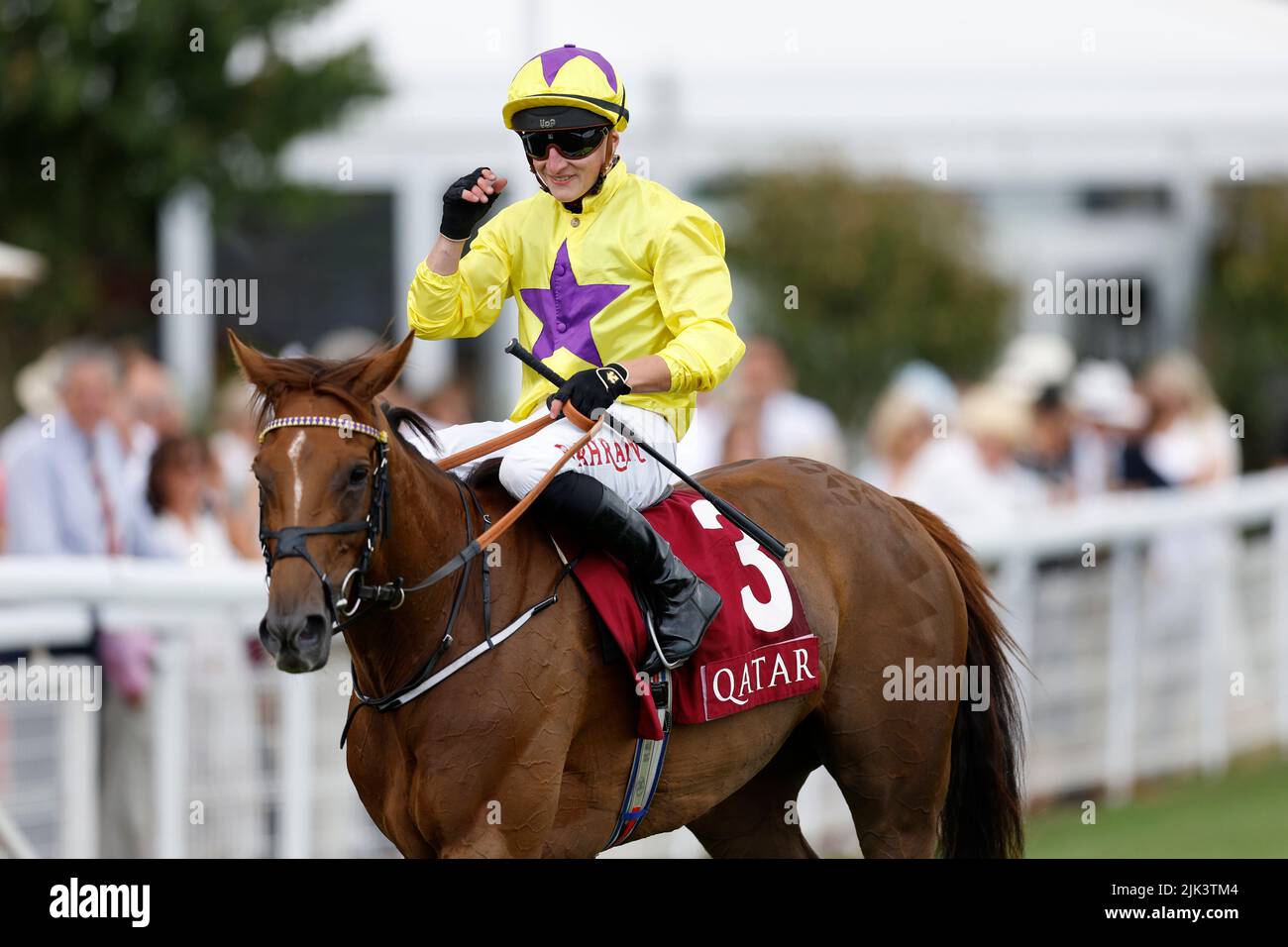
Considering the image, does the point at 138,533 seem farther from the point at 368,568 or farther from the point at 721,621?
the point at 368,568

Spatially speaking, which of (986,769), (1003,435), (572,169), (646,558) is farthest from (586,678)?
(1003,435)

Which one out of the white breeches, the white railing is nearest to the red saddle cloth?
the white breeches

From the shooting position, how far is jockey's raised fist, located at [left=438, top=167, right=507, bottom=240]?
4.04m

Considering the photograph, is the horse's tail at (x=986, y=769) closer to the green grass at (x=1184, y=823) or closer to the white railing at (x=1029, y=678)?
the white railing at (x=1029, y=678)

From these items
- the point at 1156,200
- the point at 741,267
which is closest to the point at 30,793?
the point at 741,267

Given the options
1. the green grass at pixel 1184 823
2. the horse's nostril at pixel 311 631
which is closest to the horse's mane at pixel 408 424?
the horse's nostril at pixel 311 631

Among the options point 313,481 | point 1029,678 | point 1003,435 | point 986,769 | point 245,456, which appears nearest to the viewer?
point 313,481

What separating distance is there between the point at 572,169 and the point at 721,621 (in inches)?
42.9

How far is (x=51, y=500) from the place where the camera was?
698 cm

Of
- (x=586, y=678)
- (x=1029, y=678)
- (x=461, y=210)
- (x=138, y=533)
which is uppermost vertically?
(x=461, y=210)

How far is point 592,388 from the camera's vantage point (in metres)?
3.89

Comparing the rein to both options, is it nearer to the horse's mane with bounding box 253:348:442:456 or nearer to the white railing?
the horse's mane with bounding box 253:348:442:456

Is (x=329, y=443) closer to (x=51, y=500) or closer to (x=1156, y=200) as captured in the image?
(x=51, y=500)

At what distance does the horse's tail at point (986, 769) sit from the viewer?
16.2ft
